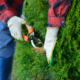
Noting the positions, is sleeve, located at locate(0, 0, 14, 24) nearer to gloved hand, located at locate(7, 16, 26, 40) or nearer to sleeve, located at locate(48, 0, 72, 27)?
gloved hand, located at locate(7, 16, 26, 40)

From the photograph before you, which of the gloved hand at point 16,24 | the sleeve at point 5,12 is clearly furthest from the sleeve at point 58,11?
the sleeve at point 5,12

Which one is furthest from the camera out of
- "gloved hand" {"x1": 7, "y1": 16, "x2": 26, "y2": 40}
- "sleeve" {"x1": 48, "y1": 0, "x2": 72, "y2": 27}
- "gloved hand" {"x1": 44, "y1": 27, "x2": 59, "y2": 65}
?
"gloved hand" {"x1": 7, "y1": 16, "x2": 26, "y2": 40}

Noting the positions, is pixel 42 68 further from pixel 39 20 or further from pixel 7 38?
pixel 7 38

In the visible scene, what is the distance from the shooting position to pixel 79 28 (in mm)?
802

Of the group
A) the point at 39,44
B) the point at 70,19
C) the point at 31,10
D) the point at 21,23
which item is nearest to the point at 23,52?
the point at 39,44

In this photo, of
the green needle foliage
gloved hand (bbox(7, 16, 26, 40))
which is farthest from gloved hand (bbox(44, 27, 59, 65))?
gloved hand (bbox(7, 16, 26, 40))

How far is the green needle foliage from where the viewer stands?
2.67 ft

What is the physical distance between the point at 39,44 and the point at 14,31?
1.21 feet

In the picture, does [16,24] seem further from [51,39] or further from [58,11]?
[58,11]

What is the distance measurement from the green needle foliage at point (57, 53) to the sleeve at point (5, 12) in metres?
0.31

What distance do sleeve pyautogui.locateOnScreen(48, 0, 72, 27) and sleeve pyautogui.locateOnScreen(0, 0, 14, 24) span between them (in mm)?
670

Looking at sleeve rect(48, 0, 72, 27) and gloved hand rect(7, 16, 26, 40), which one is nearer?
sleeve rect(48, 0, 72, 27)

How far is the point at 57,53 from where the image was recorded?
3.09 feet

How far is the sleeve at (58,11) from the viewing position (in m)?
0.74
